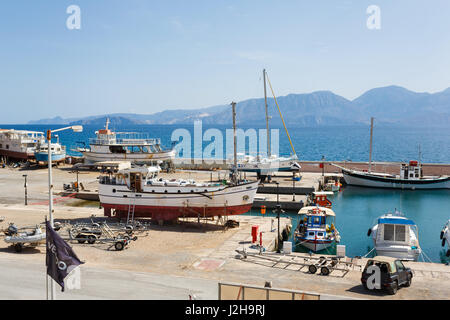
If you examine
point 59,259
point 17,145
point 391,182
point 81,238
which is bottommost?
point 81,238

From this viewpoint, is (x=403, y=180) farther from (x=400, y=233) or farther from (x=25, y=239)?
(x=25, y=239)

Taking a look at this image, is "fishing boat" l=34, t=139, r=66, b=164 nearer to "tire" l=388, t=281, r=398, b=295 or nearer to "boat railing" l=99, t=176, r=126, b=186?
"boat railing" l=99, t=176, r=126, b=186

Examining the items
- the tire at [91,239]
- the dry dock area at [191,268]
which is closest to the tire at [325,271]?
the dry dock area at [191,268]

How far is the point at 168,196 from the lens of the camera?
31.2 m

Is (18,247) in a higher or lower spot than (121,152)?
lower

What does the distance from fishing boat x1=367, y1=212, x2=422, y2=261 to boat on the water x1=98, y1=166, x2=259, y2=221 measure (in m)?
9.57

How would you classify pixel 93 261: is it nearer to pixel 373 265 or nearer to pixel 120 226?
pixel 120 226

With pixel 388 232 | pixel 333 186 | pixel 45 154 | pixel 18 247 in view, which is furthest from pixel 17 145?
pixel 388 232

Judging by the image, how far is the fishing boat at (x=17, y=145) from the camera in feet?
236

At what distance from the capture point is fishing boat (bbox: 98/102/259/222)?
31141 millimetres

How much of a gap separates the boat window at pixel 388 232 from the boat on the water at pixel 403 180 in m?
30.3

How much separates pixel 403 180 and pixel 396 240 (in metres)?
31.0

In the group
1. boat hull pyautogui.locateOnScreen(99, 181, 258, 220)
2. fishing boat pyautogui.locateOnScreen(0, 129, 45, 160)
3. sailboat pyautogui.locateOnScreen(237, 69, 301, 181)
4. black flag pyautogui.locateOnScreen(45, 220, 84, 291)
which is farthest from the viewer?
fishing boat pyautogui.locateOnScreen(0, 129, 45, 160)

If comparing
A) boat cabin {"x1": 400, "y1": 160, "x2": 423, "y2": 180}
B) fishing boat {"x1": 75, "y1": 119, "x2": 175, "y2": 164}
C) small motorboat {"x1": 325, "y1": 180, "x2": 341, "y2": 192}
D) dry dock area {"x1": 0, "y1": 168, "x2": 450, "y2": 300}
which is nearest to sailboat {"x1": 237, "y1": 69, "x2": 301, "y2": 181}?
small motorboat {"x1": 325, "y1": 180, "x2": 341, "y2": 192}
